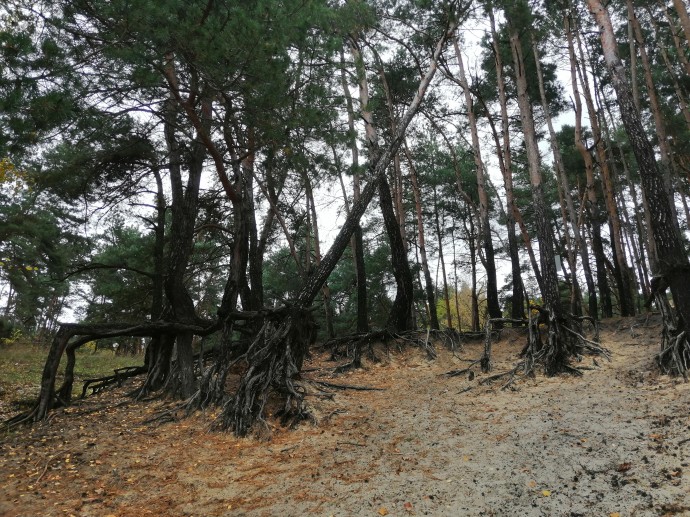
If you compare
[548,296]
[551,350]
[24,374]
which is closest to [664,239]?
[551,350]

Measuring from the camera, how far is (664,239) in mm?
4766

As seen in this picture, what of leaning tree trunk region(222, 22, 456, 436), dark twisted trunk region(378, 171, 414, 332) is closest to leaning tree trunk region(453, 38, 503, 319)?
dark twisted trunk region(378, 171, 414, 332)

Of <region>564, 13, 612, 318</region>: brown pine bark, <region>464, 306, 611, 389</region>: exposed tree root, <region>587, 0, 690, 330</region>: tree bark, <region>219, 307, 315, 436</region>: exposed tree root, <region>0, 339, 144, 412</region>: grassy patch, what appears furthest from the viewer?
<region>564, 13, 612, 318</region>: brown pine bark

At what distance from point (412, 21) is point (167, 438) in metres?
10.1

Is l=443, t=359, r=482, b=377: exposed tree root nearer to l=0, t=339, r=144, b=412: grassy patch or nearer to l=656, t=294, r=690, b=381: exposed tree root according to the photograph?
l=656, t=294, r=690, b=381: exposed tree root

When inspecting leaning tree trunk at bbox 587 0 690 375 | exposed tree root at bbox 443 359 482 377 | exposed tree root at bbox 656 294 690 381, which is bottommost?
exposed tree root at bbox 443 359 482 377

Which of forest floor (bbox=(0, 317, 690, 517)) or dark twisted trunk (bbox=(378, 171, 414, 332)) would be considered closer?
forest floor (bbox=(0, 317, 690, 517))

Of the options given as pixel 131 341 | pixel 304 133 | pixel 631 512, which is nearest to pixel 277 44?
pixel 304 133

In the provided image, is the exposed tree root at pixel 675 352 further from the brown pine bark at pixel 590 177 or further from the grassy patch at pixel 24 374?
the grassy patch at pixel 24 374

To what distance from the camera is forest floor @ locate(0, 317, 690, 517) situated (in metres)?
2.90

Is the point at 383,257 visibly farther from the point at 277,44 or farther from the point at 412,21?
the point at 277,44

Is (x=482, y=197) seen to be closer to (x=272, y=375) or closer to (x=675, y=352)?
(x=675, y=352)

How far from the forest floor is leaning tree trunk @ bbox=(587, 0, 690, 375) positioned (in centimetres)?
44

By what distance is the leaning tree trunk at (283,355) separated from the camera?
195 inches
